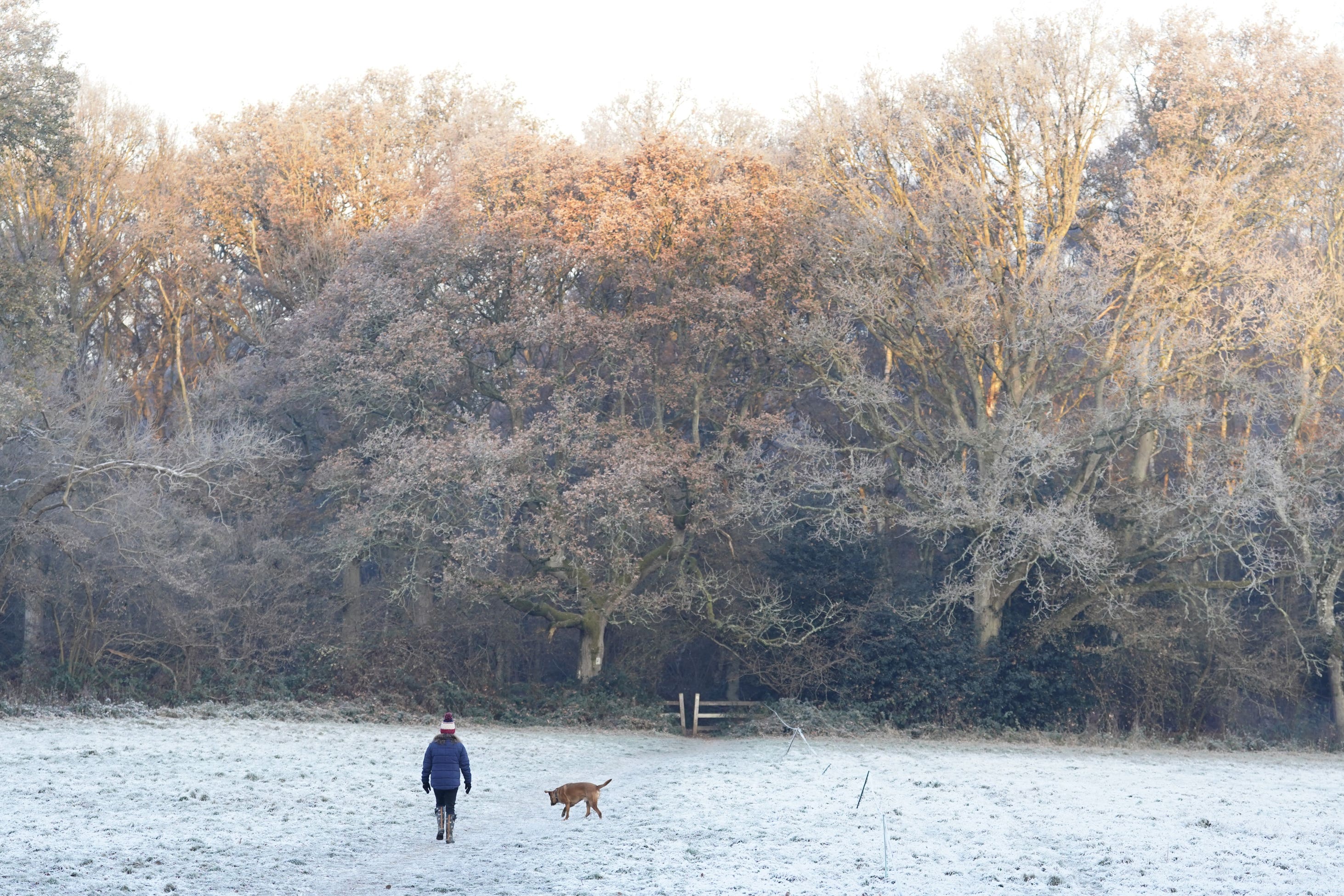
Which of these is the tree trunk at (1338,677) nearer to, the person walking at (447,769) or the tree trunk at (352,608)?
the person walking at (447,769)

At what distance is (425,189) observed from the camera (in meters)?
35.7

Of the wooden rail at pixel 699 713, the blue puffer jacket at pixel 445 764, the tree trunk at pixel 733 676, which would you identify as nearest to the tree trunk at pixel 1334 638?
the wooden rail at pixel 699 713

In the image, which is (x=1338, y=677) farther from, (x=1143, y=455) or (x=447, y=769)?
(x=447, y=769)

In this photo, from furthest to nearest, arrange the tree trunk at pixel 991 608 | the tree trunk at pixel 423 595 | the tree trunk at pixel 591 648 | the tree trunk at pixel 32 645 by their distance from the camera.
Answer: the tree trunk at pixel 591 648 < the tree trunk at pixel 423 595 < the tree trunk at pixel 991 608 < the tree trunk at pixel 32 645

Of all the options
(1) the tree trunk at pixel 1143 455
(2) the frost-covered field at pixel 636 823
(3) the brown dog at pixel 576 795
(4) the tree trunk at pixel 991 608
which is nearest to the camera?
(2) the frost-covered field at pixel 636 823

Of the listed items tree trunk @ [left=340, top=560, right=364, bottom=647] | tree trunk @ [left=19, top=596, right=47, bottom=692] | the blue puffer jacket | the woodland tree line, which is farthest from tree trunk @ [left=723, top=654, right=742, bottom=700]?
the blue puffer jacket

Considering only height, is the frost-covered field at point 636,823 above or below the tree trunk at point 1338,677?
below

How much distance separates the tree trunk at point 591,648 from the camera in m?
31.3

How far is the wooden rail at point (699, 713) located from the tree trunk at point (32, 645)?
15020mm

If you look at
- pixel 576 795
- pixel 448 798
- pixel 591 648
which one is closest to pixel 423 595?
pixel 591 648

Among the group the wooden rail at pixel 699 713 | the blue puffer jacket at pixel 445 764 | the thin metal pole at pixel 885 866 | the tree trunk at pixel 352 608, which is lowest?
the wooden rail at pixel 699 713

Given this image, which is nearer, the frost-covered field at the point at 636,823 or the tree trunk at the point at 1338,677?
the frost-covered field at the point at 636,823

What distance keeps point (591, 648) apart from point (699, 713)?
3343 mm

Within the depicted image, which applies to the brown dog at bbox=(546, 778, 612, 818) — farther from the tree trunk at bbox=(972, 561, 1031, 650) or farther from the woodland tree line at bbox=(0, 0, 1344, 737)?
the tree trunk at bbox=(972, 561, 1031, 650)
